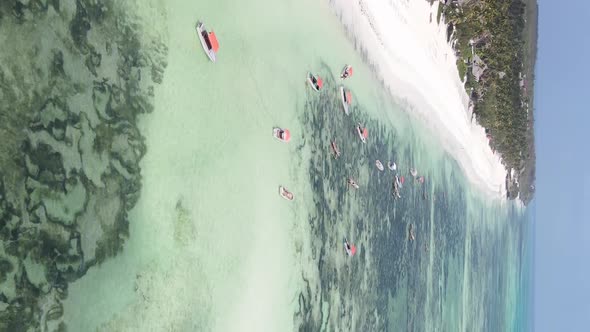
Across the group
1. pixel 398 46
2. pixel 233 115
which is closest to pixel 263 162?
pixel 233 115

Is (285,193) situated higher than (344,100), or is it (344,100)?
(344,100)

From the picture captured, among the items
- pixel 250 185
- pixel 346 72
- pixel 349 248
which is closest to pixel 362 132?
pixel 346 72

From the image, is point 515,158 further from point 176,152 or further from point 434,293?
point 176,152

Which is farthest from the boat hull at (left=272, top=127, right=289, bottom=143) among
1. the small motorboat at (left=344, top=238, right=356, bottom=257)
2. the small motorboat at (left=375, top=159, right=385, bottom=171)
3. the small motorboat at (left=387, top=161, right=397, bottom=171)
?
the small motorboat at (left=387, top=161, right=397, bottom=171)

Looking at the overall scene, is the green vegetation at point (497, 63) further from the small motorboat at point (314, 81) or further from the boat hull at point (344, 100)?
the small motorboat at point (314, 81)

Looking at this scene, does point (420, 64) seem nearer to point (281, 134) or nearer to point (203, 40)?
point (281, 134)

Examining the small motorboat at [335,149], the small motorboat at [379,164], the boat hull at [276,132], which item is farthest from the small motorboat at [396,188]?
the boat hull at [276,132]
